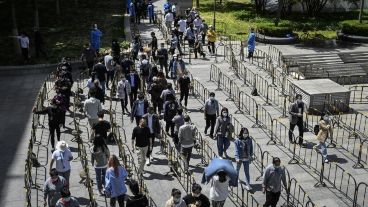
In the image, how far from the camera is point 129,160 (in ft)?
51.6

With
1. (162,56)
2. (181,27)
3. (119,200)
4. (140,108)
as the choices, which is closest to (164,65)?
(162,56)

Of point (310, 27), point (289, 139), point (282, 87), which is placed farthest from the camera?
point (310, 27)

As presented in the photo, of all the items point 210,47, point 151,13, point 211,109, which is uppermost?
point 151,13

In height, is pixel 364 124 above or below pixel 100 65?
below

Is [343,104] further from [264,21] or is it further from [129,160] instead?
[264,21]

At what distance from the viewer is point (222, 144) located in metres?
15.5

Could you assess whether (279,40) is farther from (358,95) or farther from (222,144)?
(222,144)

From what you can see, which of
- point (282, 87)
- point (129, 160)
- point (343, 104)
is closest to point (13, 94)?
point (129, 160)

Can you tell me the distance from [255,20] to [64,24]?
13180 mm

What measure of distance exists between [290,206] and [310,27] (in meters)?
23.6

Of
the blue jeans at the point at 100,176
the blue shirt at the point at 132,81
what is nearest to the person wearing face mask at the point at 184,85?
the blue shirt at the point at 132,81

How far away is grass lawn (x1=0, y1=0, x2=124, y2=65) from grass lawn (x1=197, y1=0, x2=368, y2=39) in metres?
6.84

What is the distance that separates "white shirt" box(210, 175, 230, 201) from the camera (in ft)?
38.2

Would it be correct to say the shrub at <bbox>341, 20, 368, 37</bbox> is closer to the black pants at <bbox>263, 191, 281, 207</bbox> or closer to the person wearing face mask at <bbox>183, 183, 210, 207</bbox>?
the black pants at <bbox>263, 191, 281, 207</bbox>
